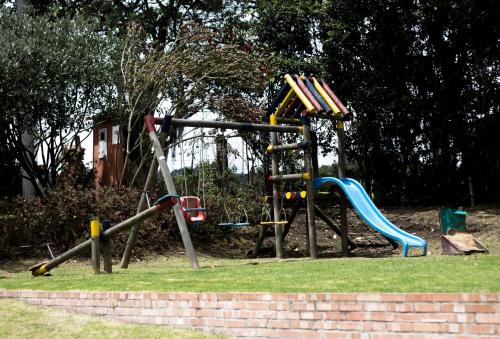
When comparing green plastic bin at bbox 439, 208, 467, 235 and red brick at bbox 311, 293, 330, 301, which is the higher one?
green plastic bin at bbox 439, 208, 467, 235

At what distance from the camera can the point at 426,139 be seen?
20328 millimetres

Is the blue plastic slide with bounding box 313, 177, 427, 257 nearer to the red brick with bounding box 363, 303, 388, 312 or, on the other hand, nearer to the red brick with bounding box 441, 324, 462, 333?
the red brick with bounding box 363, 303, 388, 312

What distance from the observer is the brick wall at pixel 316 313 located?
16.1 feet

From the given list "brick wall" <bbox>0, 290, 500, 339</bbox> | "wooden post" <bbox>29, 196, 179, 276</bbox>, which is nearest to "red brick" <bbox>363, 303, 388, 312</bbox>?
"brick wall" <bbox>0, 290, 500, 339</bbox>

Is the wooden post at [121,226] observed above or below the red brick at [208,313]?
above

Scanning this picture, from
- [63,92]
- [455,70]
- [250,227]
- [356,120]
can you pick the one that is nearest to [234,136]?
[250,227]

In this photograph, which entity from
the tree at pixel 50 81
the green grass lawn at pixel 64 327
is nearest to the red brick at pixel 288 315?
the green grass lawn at pixel 64 327

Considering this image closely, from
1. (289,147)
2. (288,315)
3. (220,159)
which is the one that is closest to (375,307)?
(288,315)

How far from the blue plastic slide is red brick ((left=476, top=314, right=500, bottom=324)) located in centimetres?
656

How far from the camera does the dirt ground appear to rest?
14.5 meters

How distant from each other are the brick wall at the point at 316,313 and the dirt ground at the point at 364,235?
25.4ft

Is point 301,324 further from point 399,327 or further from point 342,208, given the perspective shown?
point 342,208

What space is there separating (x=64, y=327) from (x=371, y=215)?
7.39 m

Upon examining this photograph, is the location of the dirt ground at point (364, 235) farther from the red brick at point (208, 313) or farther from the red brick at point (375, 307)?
the red brick at point (375, 307)
